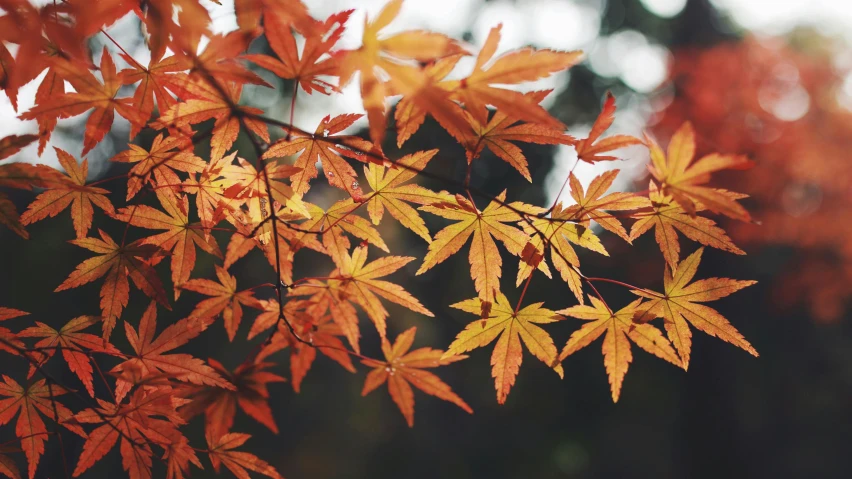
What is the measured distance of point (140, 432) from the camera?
1.03 metres

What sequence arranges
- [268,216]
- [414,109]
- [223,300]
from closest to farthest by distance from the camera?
[414,109], [268,216], [223,300]

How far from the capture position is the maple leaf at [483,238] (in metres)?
0.99

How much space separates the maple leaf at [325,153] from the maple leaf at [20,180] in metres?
0.33

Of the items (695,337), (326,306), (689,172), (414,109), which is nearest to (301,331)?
(326,306)

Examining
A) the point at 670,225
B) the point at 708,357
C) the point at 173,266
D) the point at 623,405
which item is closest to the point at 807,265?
the point at 708,357

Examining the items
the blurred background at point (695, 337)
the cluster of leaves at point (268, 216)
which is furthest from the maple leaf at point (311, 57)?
the blurred background at point (695, 337)

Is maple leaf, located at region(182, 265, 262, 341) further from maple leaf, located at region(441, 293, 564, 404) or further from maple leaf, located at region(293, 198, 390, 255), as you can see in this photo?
maple leaf, located at region(441, 293, 564, 404)

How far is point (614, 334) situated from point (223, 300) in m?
0.85

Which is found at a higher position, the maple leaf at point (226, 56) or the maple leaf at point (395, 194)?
the maple leaf at point (226, 56)

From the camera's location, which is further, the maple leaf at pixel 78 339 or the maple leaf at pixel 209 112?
the maple leaf at pixel 78 339

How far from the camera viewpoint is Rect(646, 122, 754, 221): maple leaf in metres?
0.71

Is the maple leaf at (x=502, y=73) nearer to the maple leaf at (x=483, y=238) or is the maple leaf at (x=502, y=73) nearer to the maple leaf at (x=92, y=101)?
the maple leaf at (x=483, y=238)

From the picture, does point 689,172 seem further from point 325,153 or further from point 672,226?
point 325,153

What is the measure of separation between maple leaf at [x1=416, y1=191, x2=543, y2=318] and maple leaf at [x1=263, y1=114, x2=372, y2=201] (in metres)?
0.17
